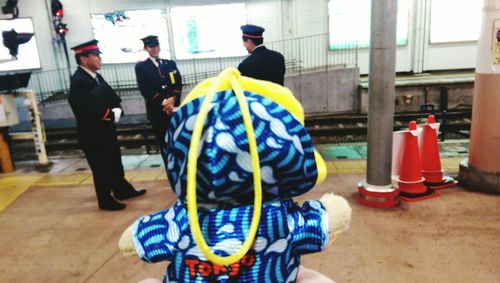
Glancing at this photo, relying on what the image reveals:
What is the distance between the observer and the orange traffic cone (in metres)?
4.08

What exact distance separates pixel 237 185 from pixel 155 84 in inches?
154

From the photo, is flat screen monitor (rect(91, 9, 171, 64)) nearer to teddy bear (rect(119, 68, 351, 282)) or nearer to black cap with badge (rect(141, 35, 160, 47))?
black cap with badge (rect(141, 35, 160, 47))

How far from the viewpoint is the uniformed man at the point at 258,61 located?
437 centimetres

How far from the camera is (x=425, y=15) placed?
12023 mm

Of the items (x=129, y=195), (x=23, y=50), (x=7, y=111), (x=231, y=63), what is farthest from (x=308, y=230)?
(x=23, y=50)

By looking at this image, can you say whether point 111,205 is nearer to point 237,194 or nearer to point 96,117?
point 96,117

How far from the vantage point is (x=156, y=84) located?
4.77 metres

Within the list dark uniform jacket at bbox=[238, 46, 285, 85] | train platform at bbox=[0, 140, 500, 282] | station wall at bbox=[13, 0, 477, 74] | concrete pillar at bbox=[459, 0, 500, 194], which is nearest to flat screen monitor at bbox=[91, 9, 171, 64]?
station wall at bbox=[13, 0, 477, 74]

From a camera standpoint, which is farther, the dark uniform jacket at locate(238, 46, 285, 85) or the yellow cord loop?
the dark uniform jacket at locate(238, 46, 285, 85)

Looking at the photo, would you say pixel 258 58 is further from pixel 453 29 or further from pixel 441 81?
pixel 453 29

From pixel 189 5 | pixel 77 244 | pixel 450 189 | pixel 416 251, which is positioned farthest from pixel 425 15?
pixel 77 244

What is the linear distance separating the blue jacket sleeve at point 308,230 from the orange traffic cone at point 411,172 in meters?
3.12

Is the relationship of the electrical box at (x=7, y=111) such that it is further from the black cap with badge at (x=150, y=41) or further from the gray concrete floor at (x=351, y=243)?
the black cap with badge at (x=150, y=41)

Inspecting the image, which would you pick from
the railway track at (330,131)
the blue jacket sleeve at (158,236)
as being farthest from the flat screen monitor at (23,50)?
the blue jacket sleeve at (158,236)
